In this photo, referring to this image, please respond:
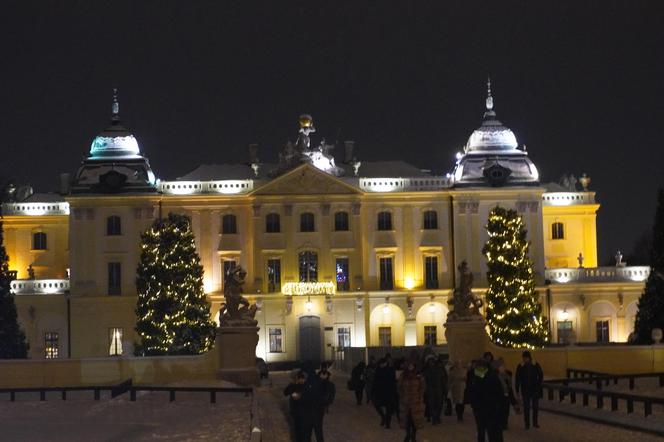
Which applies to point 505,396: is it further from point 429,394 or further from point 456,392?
point 456,392

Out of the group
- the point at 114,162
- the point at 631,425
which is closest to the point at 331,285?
the point at 114,162

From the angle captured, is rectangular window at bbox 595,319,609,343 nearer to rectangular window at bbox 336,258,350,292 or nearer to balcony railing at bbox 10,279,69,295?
rectangular window at bbox 336,258,350,292

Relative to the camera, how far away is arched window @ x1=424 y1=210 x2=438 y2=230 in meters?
85.4

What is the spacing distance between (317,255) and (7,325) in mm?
20919

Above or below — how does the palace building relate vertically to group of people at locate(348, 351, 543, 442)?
above

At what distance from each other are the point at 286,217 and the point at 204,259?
4.96 meters

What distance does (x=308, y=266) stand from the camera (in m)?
84.2

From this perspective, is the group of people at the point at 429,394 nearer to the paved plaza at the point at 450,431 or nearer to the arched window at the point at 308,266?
the paved plaza at the point at 450,431

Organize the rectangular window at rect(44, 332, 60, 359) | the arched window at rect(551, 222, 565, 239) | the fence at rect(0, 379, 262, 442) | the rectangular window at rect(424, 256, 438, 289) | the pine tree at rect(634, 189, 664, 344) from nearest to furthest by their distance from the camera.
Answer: the fence at rect(0, 379, 262, 442), the pine tree at rect(634, 189, 664, 344), the rectangular window at rect(44, 332, 60, 359), the rectangular window at rect(424, 256, 438, 289), the arched window at rect(551, 222, 565, 239)

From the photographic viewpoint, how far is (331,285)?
8344 centimetres

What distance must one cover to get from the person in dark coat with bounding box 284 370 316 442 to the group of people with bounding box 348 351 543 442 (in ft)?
9.33

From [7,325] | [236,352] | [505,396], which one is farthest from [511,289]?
[505,396]

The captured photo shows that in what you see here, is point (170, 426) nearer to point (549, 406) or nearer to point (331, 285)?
point (549, 406)

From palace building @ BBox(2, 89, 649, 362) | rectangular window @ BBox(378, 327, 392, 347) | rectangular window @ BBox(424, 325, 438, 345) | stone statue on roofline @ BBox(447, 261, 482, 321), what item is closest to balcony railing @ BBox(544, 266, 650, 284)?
palace building @ BBox(2, 89, 649, 362)
